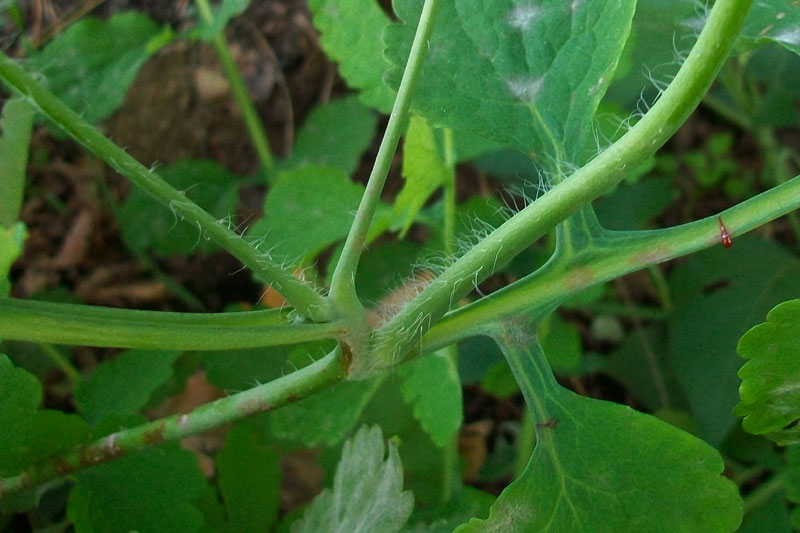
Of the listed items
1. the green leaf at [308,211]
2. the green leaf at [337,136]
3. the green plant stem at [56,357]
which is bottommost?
the green plant stem at [56,357]

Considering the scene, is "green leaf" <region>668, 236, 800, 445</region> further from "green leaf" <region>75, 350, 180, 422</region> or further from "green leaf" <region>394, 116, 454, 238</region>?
"green leaf" <region>75, 350, 180, 422</region>

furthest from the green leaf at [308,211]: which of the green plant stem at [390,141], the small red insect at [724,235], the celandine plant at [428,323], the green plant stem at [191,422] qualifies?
the small red insect at [724,235]

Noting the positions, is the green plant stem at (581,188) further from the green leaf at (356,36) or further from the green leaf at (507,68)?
the green leaf at (356,36)

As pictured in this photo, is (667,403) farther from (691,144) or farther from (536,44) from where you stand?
(536,44)

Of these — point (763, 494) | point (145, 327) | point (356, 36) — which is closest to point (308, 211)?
point (356, 36)

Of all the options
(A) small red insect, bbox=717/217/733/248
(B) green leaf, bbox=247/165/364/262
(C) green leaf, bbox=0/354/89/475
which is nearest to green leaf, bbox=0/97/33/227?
(C) green leaf, bbox=0/354/89/475

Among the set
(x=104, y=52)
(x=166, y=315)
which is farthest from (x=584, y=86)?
(x=104, y=52)
